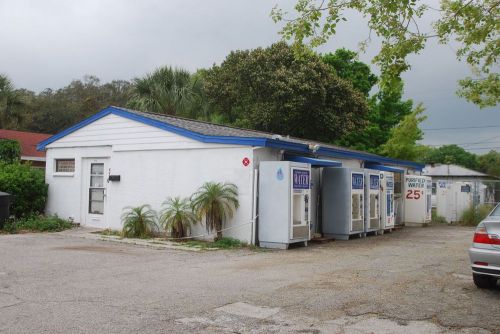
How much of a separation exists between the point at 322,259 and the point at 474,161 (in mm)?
84879

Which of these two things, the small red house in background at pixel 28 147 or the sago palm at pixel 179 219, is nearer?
the sago palm at pixel 179 219

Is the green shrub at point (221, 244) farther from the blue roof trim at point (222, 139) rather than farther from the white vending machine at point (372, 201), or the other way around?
the white vending machine at point (372, 201)

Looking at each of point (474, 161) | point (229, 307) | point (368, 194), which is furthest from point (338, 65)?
point (474, 161)

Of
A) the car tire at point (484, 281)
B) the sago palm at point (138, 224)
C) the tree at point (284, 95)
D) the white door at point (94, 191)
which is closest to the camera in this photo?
the car tire at point (484, 281)

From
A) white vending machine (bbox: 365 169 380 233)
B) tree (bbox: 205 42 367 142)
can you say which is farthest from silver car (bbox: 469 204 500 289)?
tree (bbox: 205 42 367 142)

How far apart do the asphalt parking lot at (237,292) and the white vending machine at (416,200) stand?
33.2ft

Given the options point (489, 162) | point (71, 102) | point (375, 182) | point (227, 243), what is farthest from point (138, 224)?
point (489, 162)

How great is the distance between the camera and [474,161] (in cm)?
8769

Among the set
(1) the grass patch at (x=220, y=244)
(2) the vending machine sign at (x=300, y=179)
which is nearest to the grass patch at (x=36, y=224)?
(1) the grass patch at (x=220, y=244)

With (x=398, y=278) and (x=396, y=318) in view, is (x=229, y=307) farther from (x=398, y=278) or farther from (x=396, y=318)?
(x=398, y=278)

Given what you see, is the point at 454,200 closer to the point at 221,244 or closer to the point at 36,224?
the point at 221,244

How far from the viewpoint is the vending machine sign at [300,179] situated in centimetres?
1267

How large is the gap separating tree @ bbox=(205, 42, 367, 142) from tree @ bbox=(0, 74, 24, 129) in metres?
11.6

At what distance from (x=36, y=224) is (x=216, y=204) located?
6.21 metres
